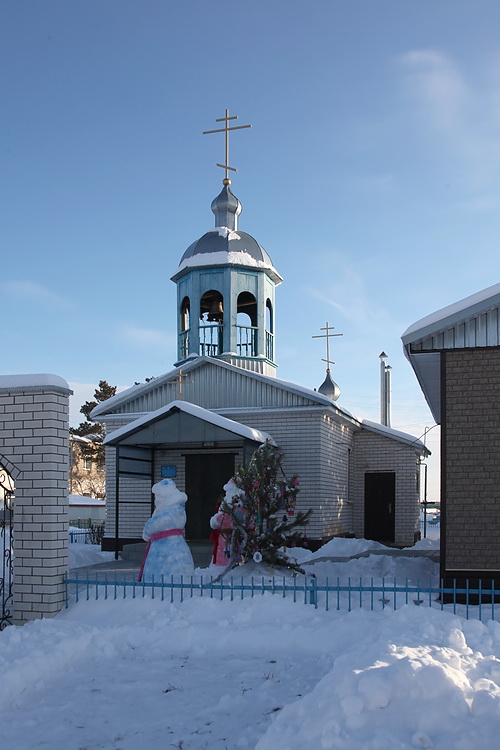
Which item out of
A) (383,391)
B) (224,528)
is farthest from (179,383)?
(383,391)

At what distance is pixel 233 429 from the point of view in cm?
1476

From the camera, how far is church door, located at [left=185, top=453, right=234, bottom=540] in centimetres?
1808

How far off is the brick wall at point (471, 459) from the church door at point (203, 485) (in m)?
8.85

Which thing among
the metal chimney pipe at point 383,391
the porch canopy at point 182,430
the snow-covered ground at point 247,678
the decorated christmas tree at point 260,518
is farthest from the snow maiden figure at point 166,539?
the metal chimney pipe at point 383,391

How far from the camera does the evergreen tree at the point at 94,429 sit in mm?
42000

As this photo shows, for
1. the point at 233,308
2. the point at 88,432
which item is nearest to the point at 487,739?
the point at 233,308

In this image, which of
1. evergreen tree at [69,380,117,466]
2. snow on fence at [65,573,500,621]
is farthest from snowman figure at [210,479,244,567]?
evergreen tree at [69,380,117,466]

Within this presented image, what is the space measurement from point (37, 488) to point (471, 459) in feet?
17.9

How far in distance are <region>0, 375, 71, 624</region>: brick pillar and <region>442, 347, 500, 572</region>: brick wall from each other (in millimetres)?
4892

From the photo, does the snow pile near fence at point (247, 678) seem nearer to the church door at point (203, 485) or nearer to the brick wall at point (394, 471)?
the church door at point (203, 485)

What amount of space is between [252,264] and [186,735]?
15778mm

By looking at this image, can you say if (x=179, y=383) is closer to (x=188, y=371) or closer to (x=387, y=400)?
(x=188, y=371)

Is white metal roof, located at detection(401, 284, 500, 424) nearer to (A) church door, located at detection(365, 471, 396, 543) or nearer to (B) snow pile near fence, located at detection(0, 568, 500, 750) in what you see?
(B) snow pile near fence, located at detection(0, 568, 500, 750)

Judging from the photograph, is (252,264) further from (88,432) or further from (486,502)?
(88,432)
